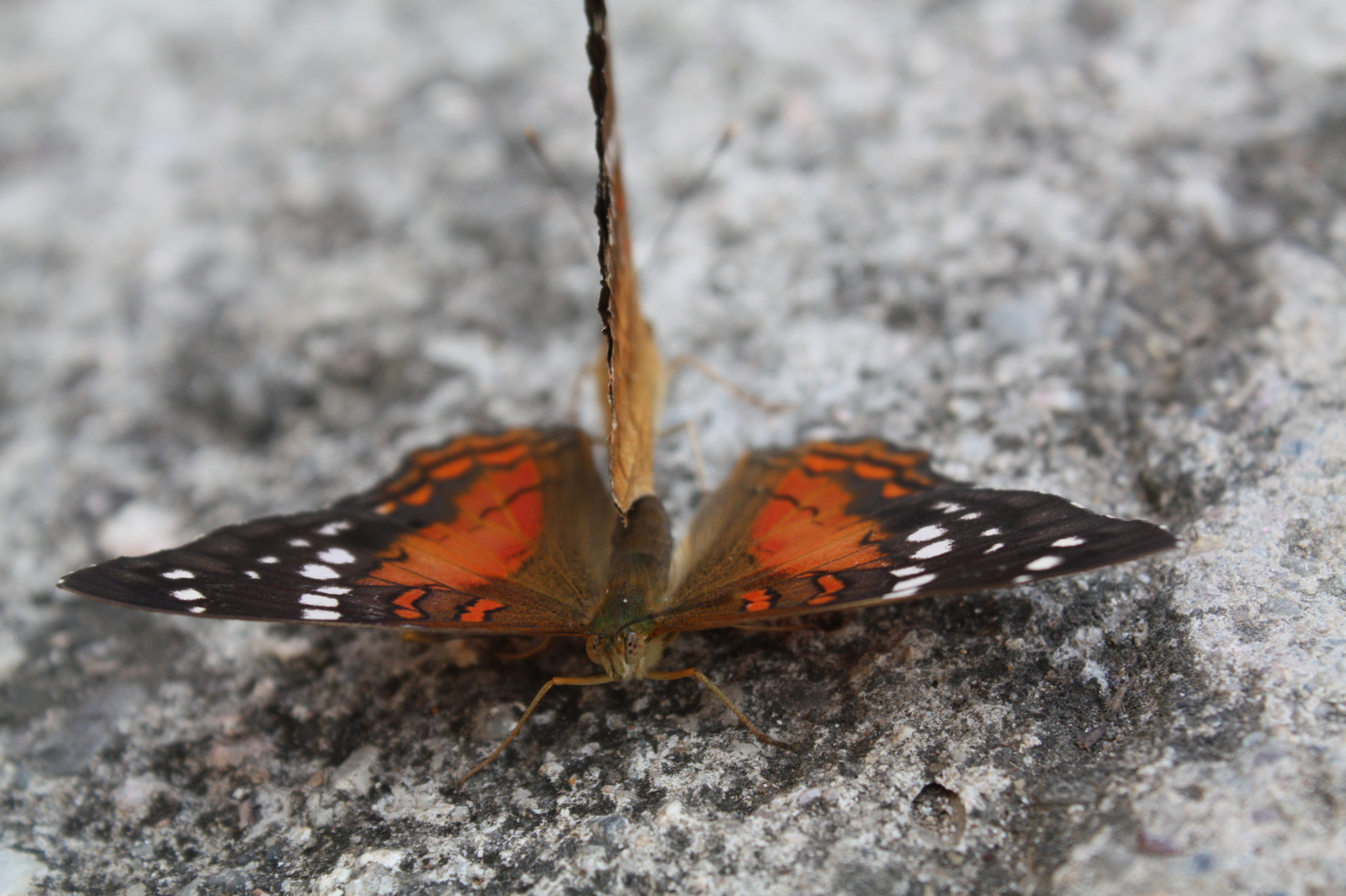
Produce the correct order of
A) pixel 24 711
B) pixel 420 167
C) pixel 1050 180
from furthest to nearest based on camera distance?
pixel 420 167, pixel 1050 180, pixel 24 711

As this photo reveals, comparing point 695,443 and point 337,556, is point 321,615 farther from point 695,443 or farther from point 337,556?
point 695,443

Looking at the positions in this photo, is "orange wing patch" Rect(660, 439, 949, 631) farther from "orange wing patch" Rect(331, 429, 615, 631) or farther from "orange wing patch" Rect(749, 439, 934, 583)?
"orange wing patch" Rect(331, 429, 615, 631)

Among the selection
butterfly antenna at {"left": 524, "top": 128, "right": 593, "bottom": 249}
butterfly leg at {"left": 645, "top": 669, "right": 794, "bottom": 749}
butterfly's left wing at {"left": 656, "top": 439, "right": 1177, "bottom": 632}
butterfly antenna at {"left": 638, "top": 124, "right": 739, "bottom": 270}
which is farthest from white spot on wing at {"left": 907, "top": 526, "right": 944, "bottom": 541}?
butterfly antenna at {"left": 524, "top": 128, "right": 593, "bottom": 249}

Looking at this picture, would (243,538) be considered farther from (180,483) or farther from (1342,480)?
(1342,480)

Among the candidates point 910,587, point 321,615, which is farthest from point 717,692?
point 321,615

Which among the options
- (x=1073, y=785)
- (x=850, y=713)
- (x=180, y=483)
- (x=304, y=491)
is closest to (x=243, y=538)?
(x=304, y=491)

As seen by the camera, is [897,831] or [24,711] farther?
[24,711]
